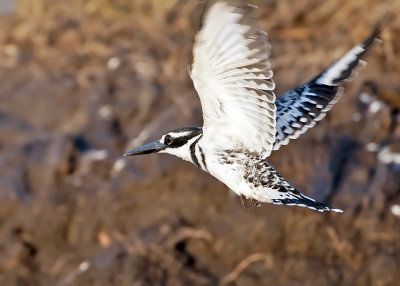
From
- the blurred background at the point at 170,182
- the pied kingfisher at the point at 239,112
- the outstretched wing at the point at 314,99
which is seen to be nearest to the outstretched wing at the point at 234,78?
the pied kingfisher at the point at 239,112

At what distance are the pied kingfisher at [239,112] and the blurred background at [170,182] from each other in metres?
1.90

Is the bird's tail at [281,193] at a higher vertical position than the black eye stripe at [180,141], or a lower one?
lower

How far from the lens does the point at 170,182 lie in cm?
535

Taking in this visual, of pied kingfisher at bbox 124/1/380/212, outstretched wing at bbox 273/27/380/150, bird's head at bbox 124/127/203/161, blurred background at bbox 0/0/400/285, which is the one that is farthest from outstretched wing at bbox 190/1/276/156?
blurred background at bbox 0/0/400/285

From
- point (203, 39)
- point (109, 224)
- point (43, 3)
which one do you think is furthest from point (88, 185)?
point (203, 39)

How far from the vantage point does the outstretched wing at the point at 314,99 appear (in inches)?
132

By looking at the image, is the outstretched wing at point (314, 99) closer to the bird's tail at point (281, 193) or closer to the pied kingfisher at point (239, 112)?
the pied kingfisher at point (239, 112)

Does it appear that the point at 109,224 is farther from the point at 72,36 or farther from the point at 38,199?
the point at 72,36

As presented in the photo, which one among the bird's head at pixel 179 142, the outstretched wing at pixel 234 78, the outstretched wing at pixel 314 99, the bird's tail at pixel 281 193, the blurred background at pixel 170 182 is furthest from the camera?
the blurred background at pixel 170 182

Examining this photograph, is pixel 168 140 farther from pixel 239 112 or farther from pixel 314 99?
pixel 314 99

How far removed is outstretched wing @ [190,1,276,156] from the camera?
2.55 meters

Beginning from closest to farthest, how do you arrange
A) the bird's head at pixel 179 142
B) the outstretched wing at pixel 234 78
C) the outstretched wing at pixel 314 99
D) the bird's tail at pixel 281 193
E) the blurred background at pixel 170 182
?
the outstretched wing at pixel 234 78, the bird's tail at pixel 281 193, the bird's head at pixel 179 142, the outstretched wing at pixel 314 99, the blurred background at pixel 170 182

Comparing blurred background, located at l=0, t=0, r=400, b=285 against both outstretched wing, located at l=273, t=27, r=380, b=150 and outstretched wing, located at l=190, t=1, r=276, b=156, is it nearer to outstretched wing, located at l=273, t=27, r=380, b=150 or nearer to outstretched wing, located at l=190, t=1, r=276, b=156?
outstretched wing, located at l=273, t=27, r=380, b=150

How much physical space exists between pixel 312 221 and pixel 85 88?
6.11 ft
